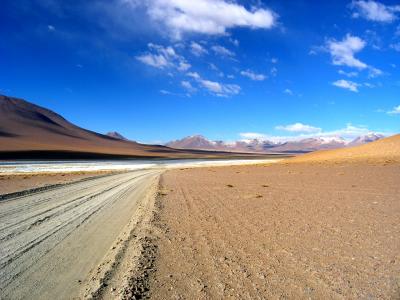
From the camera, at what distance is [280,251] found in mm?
6949

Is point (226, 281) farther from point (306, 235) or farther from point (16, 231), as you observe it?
point (16, 231)

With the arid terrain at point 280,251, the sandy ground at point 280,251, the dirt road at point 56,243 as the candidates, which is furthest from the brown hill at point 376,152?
the dirt road at point 56,243

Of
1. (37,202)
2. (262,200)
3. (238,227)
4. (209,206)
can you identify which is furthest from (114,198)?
(238,227)

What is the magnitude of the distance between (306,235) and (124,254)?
13.3 feet

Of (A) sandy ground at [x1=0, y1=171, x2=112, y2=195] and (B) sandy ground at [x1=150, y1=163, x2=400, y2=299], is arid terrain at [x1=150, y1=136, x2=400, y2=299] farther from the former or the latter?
(A) sandy ground at [x1=0, y1=171, x2=112, y2=195]

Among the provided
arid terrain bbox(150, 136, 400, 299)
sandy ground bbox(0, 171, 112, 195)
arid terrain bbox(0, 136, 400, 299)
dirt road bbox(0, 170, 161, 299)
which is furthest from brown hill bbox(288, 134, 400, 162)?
dirt road bbox(0, 170, 161, 299)

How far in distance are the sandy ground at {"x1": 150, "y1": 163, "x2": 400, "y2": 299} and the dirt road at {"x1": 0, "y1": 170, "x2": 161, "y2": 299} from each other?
1.19 metres

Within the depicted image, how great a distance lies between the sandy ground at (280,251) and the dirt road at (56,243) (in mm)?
1189

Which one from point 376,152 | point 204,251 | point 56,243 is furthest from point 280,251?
point 376,152

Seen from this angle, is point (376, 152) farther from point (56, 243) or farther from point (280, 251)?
point (56, 243)

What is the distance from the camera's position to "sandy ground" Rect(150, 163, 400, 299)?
519 cm

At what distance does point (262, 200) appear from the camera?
1391 cm

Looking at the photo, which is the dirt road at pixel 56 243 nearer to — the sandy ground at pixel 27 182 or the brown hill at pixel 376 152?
the sandy ground at pixel 27 182

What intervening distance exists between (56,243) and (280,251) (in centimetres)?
472
